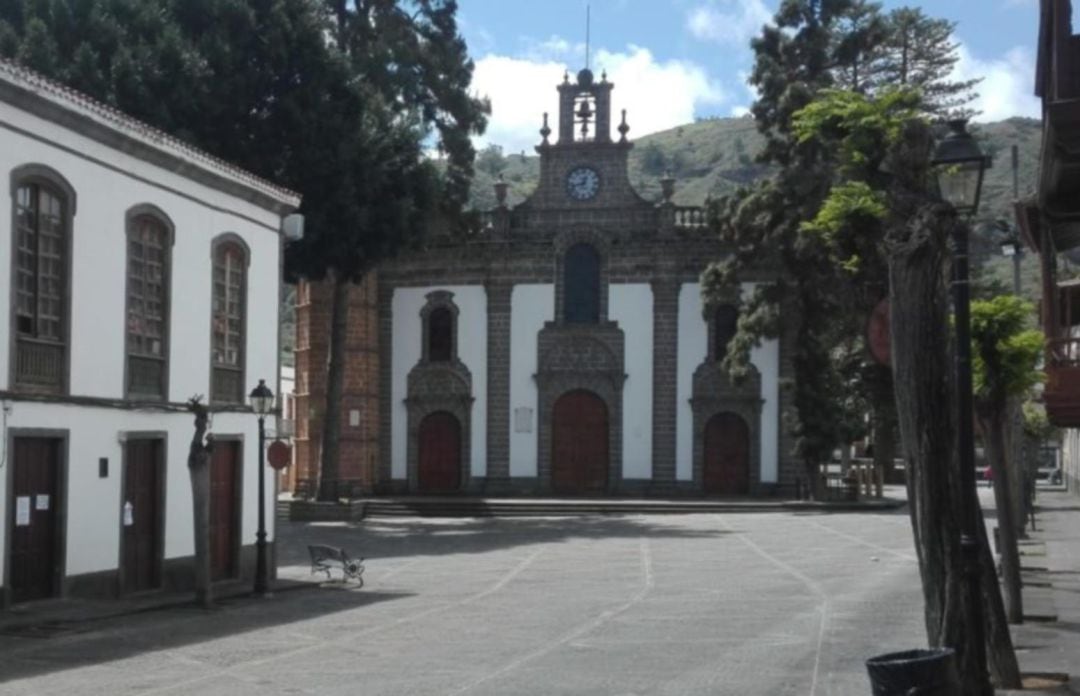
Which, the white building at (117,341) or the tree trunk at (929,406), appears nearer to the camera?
the tree trunk at (929,406)

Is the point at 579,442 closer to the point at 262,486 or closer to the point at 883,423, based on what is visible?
the point at 883,423

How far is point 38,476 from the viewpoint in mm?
20422

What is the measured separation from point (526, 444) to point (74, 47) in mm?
21853

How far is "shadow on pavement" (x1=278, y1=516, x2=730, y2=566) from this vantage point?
3347 cm

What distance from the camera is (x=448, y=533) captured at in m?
39.3

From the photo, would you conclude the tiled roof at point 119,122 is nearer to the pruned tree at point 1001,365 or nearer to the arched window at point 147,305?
the arched window at point 147,305

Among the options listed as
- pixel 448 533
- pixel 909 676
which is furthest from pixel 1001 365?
pixel 448 533

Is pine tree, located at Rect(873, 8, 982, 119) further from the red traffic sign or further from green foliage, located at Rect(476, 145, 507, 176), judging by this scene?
green foliage, located at Rect(476, 145, 507, 176)

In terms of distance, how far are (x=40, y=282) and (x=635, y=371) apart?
33905 millimetres

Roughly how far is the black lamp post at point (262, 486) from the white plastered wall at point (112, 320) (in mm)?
744

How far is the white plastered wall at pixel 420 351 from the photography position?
2110 inches

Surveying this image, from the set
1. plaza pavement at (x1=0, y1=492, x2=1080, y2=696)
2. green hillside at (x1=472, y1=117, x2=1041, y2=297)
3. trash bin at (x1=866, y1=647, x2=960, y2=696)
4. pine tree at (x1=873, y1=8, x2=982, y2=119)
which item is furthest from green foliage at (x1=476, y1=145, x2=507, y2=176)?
trash bin at (x1=866, y1=647, x2=960, y2=696)

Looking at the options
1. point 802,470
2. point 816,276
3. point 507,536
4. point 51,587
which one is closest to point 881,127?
point 51,587

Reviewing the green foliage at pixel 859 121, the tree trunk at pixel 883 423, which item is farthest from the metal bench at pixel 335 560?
the tree trunk at pixel 883 423
